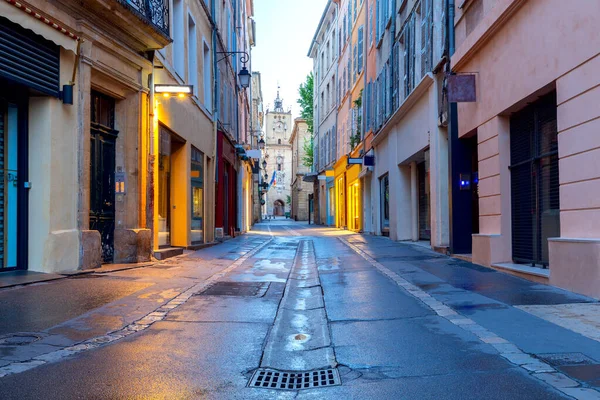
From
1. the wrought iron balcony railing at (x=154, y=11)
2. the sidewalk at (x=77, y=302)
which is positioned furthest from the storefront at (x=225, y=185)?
the sidewalk at (x=77, y=302)

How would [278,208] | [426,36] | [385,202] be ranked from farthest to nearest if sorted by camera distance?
[278,208]
[385,202]
[426,36]

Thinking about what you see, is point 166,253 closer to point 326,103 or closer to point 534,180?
point 534,180

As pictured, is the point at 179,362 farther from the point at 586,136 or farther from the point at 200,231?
the point at 200,231

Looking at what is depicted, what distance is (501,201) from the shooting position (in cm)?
900

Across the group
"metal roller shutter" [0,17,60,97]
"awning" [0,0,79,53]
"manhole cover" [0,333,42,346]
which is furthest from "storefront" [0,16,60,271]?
"manhole cover" [0,333,42,346]

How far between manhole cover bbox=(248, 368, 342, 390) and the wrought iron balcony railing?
7.11 meters

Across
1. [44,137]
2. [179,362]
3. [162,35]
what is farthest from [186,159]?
[179,362]

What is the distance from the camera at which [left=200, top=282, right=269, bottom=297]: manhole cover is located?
7.14 meters

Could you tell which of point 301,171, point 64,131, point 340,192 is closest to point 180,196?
point 64,131

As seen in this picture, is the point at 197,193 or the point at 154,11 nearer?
the point at 154,11

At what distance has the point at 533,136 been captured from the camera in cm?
816

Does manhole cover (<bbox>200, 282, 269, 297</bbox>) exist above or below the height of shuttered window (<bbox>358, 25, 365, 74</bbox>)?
below

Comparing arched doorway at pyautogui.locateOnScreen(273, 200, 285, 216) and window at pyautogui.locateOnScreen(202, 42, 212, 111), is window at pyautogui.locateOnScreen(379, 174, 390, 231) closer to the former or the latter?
window at pyautogui.locateOnScreen(202, 42, 212, 111)

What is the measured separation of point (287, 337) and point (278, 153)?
279ft
